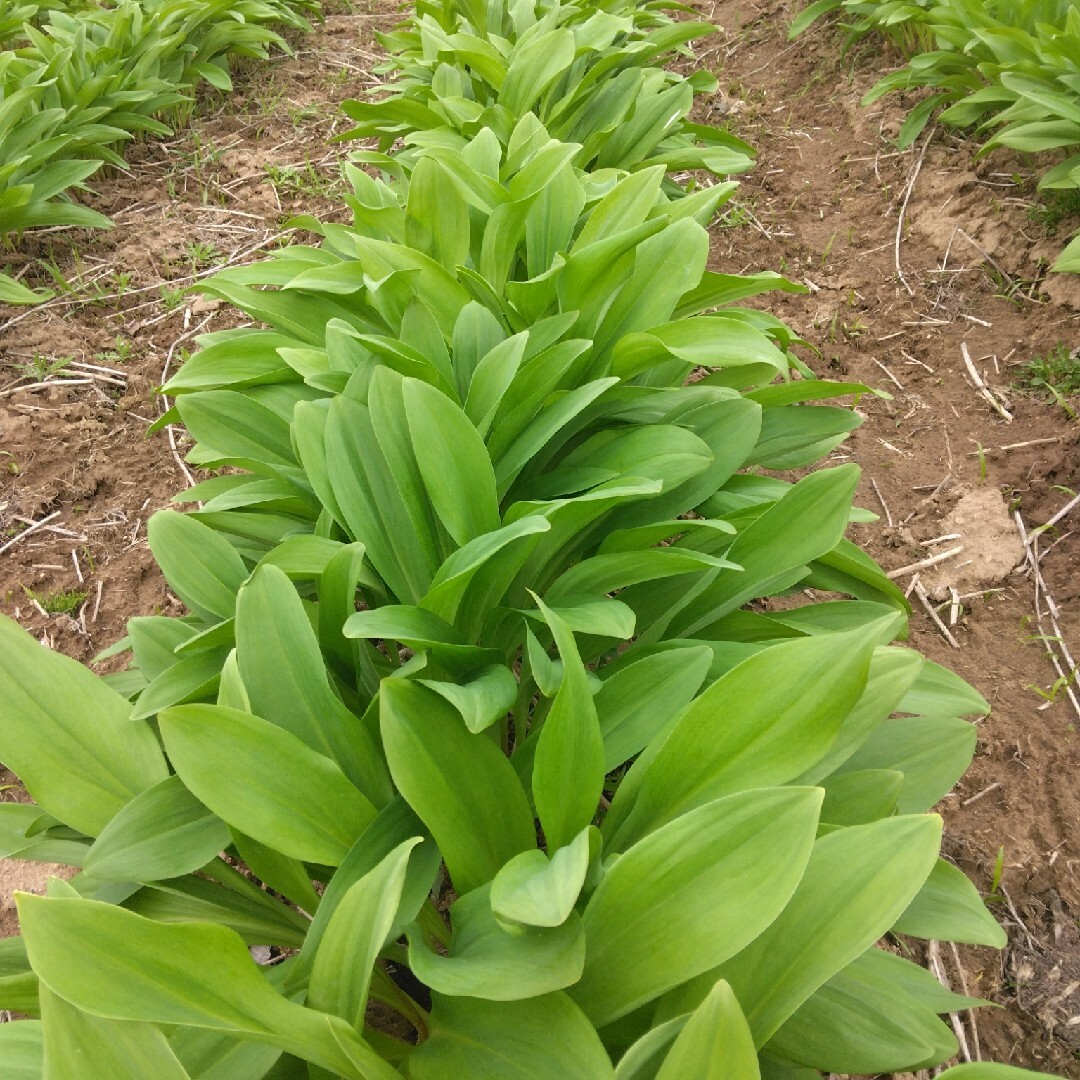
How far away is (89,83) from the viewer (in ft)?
12.3

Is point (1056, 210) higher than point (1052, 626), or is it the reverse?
point (1056, 210)

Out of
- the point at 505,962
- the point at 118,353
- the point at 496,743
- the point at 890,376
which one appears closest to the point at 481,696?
the point at 496,743

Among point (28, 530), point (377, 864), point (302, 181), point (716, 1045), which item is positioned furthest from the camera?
point (302, 181)

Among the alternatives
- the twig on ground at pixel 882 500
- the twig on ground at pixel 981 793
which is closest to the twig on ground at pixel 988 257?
the twig on ground at pixel 882 500

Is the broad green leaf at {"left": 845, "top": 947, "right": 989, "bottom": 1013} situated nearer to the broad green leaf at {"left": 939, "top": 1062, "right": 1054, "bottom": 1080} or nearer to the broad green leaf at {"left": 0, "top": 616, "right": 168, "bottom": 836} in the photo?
the broad green leaf at {"left": 939, "top": 1062, "right": 1054, "bottom": 1080}

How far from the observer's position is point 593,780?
3.31ft

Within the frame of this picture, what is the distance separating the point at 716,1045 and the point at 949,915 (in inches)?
20.3

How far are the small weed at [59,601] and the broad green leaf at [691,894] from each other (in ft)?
5.76

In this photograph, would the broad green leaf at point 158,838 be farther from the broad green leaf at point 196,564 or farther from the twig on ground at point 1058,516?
the twig on ground at point 1058,516

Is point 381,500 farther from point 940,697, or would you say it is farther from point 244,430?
point 940,697

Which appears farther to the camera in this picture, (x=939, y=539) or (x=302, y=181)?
(x=302, y=181)

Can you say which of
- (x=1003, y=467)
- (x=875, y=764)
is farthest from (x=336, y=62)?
(x=875, y=764)

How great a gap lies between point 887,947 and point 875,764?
0.44m

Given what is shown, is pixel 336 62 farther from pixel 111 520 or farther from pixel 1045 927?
pixel 1045 927
